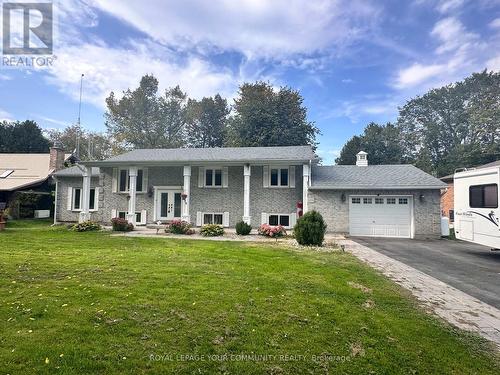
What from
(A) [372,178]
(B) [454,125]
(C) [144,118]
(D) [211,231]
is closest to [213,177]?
(D) [211,231]

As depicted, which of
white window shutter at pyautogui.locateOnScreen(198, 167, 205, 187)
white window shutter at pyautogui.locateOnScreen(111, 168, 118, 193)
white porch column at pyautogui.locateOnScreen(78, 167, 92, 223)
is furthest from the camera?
white window shutter at pyautogui.locateOnScreen(111, 168, 118, 193)

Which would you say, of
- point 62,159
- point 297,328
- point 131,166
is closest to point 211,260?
point 297,328

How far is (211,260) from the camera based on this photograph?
25.3ft

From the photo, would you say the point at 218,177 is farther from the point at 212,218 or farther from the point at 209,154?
the point at 212,218

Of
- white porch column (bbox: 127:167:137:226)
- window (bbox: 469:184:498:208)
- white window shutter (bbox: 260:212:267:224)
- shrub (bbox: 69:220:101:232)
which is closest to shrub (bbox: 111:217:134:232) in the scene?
shrub (bbox: 69:220:101:232)

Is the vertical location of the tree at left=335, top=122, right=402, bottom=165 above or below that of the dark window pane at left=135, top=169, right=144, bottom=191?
above

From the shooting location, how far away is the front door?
18.0 m

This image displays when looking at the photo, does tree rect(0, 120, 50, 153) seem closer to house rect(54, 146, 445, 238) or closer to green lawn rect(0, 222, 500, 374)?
house rect(54, 146, 445, 238)

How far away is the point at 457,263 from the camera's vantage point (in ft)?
28.8

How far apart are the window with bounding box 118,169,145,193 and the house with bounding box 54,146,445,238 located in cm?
6

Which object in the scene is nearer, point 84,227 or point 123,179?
point 84,227

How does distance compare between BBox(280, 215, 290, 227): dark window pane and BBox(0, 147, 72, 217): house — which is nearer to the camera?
BBox(280, 215, 290, 227): dark window pane

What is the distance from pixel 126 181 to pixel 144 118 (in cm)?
2501

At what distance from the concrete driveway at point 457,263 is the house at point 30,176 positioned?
23266mm
